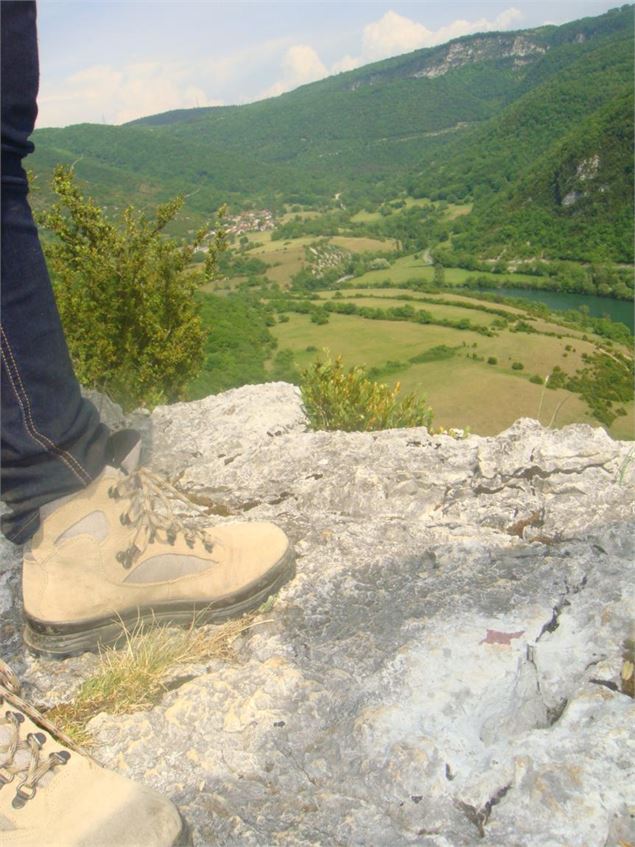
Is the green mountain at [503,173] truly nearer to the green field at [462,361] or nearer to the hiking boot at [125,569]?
the green field at [462,361]

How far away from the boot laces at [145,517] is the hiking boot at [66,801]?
2.10 ft

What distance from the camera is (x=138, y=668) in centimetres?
196

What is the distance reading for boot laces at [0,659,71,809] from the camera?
4.97 feet

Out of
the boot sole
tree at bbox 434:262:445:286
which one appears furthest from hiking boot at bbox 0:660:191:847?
tree at bbox 434:262:445:286

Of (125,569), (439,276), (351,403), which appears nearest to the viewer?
(125,569)

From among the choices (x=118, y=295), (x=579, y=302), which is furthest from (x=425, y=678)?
(x=579, y=302)

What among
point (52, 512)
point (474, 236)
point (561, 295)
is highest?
point (52, 512)

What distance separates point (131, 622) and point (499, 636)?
1.19 meters

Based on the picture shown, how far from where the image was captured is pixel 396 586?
2.32 m

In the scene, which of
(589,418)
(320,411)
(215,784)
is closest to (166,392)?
(320,411)

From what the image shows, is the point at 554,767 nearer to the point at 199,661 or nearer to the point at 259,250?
the point at 199,661

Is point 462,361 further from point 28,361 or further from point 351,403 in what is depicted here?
point 28,361

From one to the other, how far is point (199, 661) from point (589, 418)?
42213 mm

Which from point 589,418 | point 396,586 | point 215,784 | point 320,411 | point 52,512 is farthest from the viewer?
point 589,418
